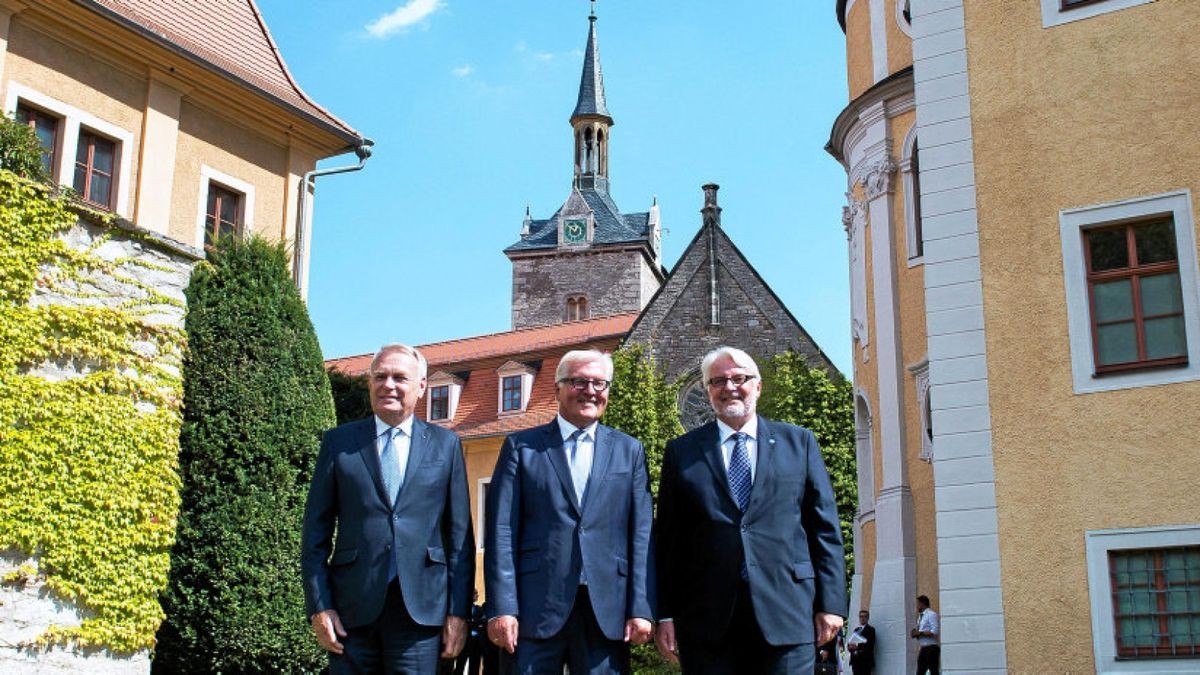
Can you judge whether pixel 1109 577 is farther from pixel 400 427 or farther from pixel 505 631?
pixel 400 427

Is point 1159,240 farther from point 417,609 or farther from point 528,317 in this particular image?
point 528,317

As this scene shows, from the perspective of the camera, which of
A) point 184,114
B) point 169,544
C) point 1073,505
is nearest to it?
point 1073,505

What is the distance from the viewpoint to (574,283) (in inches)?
2726

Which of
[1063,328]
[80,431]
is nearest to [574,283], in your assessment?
[80,431]

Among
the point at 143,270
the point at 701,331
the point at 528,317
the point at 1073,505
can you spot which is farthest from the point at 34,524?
the point at 528,317

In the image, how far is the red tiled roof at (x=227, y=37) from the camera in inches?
788

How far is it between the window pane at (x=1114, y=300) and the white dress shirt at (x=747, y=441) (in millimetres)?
6721

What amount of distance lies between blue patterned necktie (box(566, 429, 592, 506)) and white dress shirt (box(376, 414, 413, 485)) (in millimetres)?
762

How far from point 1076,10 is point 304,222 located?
45.3 ft

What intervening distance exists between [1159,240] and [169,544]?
31.9ft

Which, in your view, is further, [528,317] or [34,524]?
[528,317]

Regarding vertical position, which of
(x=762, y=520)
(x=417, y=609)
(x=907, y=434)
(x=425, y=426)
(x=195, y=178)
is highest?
(x=195, y=178)

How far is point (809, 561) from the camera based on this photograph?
6223 millimetres

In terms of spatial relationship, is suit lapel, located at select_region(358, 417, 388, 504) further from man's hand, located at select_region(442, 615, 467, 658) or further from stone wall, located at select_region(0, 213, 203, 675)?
stone wall, located at select_region(0, 213, 203, 675)
